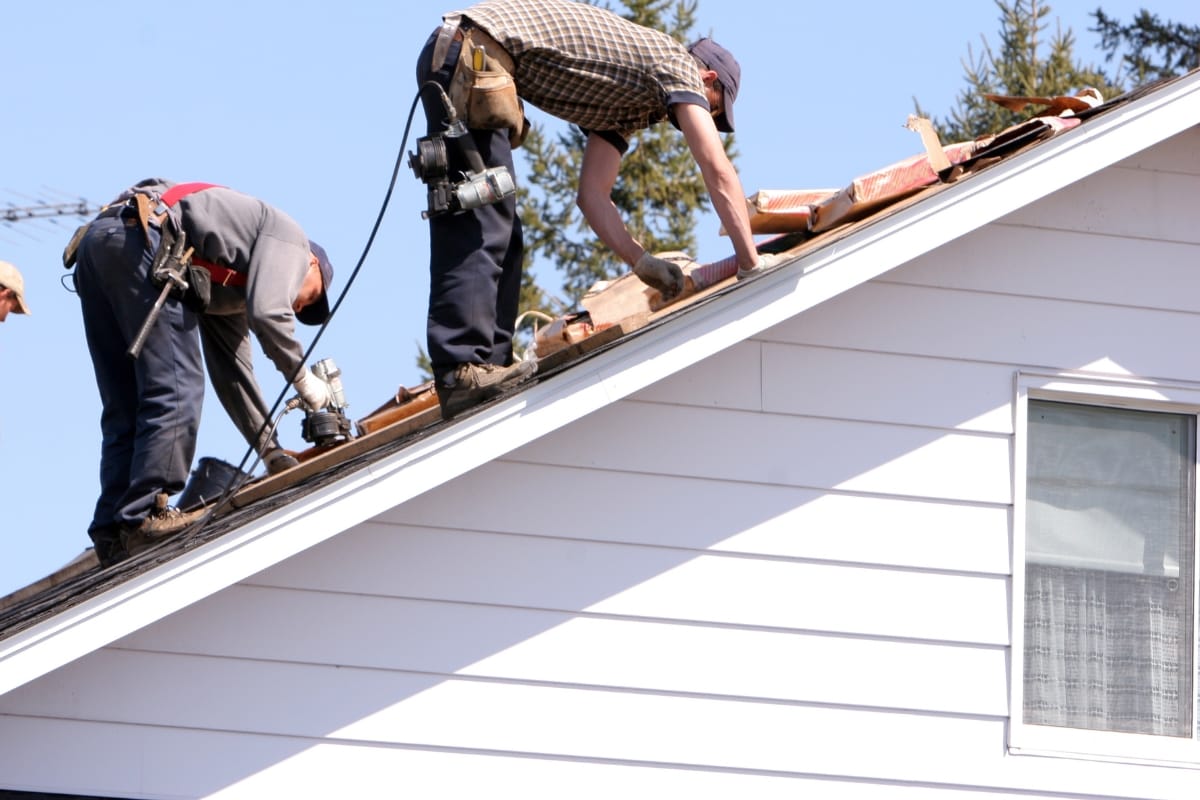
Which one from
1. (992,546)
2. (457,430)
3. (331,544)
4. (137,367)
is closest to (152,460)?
(137,367)

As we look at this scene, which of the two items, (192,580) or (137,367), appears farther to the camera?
(137,367)

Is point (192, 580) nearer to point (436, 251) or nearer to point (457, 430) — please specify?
point (457, 430)

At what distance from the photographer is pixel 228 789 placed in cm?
556

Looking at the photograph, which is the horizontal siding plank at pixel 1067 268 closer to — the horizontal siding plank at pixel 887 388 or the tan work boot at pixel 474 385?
the horizontal siding plank at pixel 887 388

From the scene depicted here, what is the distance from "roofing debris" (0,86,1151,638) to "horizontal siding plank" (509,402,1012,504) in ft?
1.16

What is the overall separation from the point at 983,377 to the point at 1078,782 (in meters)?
1.50

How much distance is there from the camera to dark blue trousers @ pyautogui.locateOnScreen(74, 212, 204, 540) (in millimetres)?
5844

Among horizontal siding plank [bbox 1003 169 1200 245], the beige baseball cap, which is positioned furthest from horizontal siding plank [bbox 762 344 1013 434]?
the beige baseball cap

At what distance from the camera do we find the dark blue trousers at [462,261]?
5.66 meters

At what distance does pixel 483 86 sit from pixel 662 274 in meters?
1.19

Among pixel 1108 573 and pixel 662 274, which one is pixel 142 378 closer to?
pixel 662 274

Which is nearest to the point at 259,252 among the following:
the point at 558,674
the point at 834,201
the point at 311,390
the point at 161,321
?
the point at 161,321

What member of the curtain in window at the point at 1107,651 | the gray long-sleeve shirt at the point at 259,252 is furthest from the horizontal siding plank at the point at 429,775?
the gray long-sleeve shirt at the point at 259,252

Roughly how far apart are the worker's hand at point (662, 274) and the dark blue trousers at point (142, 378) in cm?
174
